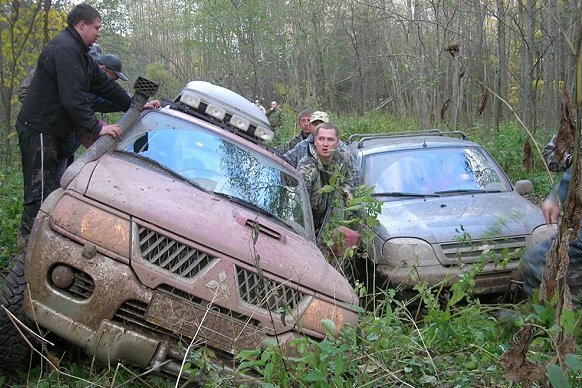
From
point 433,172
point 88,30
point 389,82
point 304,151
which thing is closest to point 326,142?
point 304,151

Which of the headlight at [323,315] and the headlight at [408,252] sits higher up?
the headlight at [323,315]

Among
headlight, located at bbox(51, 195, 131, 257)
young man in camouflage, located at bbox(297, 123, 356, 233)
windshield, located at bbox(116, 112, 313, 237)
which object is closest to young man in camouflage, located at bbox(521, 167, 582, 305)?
windshield, located at bbox(116, 112, 313, 237)

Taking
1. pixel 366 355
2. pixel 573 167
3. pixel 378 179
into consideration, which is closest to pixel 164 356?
pixel 366 355

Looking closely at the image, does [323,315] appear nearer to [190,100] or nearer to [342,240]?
[342,240]

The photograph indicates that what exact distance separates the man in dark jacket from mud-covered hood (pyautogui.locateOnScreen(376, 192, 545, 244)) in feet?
9.29

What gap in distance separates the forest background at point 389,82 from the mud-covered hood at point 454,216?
652mm

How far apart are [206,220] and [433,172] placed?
4.21m

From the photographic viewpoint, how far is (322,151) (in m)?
7.05

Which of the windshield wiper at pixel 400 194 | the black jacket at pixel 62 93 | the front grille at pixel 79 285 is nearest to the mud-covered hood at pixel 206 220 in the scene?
the front grille at pixel 79 285

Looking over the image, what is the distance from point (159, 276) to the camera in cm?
357

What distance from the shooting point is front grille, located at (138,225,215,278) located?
3640 millimetres

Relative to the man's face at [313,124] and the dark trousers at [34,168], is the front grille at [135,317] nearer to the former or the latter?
the dark trousers at [34,168]

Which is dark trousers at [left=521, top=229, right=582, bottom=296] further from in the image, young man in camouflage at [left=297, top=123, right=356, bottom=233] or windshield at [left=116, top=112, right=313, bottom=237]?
young man in camouflage at [left=297, top=123, right=356, bottom=233]

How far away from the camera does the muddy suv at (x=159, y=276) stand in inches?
138
